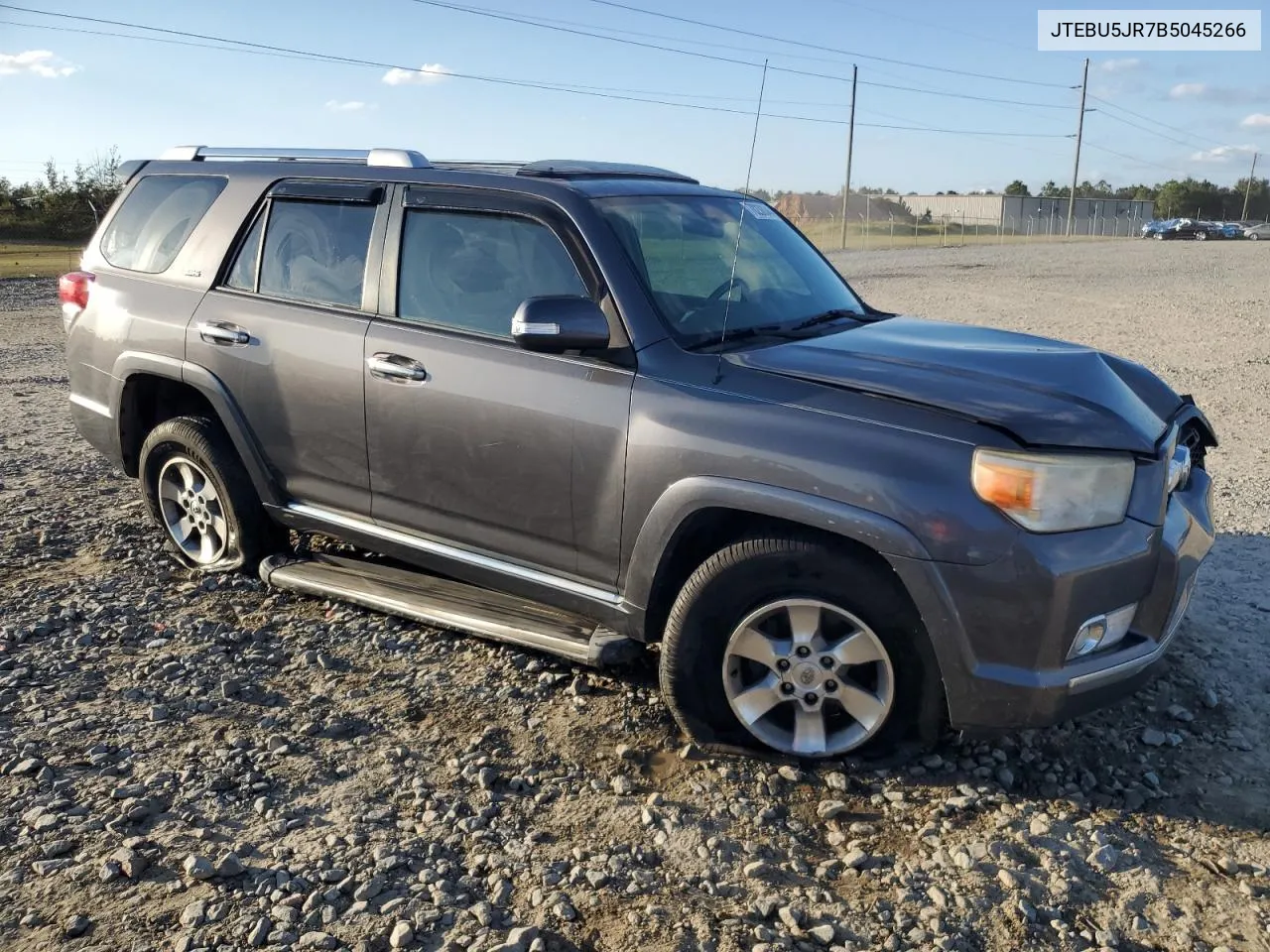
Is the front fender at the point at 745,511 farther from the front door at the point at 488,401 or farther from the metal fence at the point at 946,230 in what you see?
the metal fence at the point at 946,230

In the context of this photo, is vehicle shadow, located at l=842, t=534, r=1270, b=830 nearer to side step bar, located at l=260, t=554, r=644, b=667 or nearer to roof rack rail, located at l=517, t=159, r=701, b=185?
side step bar, located at l=260, t=554, r=644, b=667

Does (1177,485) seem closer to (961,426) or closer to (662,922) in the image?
(961,426)

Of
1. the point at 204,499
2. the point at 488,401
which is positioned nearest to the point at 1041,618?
the point at 488,401

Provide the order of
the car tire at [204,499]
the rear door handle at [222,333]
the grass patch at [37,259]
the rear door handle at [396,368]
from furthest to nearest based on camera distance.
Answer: the grass patch at [37,259]
the car tire at [204,499]
the rear door handle at [222,333]
the rear door handle at [396,368]

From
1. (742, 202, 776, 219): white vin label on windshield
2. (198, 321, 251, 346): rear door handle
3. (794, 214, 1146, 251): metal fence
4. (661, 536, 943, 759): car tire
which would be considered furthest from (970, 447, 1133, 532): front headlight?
(794, 214, 1146, 251): metal fence

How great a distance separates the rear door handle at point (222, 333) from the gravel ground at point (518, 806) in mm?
1191

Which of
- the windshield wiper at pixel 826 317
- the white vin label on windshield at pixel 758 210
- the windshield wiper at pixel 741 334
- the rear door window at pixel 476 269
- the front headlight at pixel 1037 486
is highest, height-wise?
the white vin label on windshield at pixel 758 210

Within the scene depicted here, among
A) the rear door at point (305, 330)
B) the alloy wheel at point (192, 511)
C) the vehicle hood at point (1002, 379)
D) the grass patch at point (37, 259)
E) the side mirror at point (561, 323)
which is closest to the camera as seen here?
the vehicle hood at point (1002, 379)

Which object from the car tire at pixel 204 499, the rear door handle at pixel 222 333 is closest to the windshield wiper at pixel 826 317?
the rear door handle at pixel 222 333

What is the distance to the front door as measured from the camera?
365 centimetres

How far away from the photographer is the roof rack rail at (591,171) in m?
4.16

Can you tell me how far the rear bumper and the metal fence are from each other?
1415 inches

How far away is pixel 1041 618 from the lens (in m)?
2.97

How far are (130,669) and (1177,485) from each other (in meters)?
4.01
